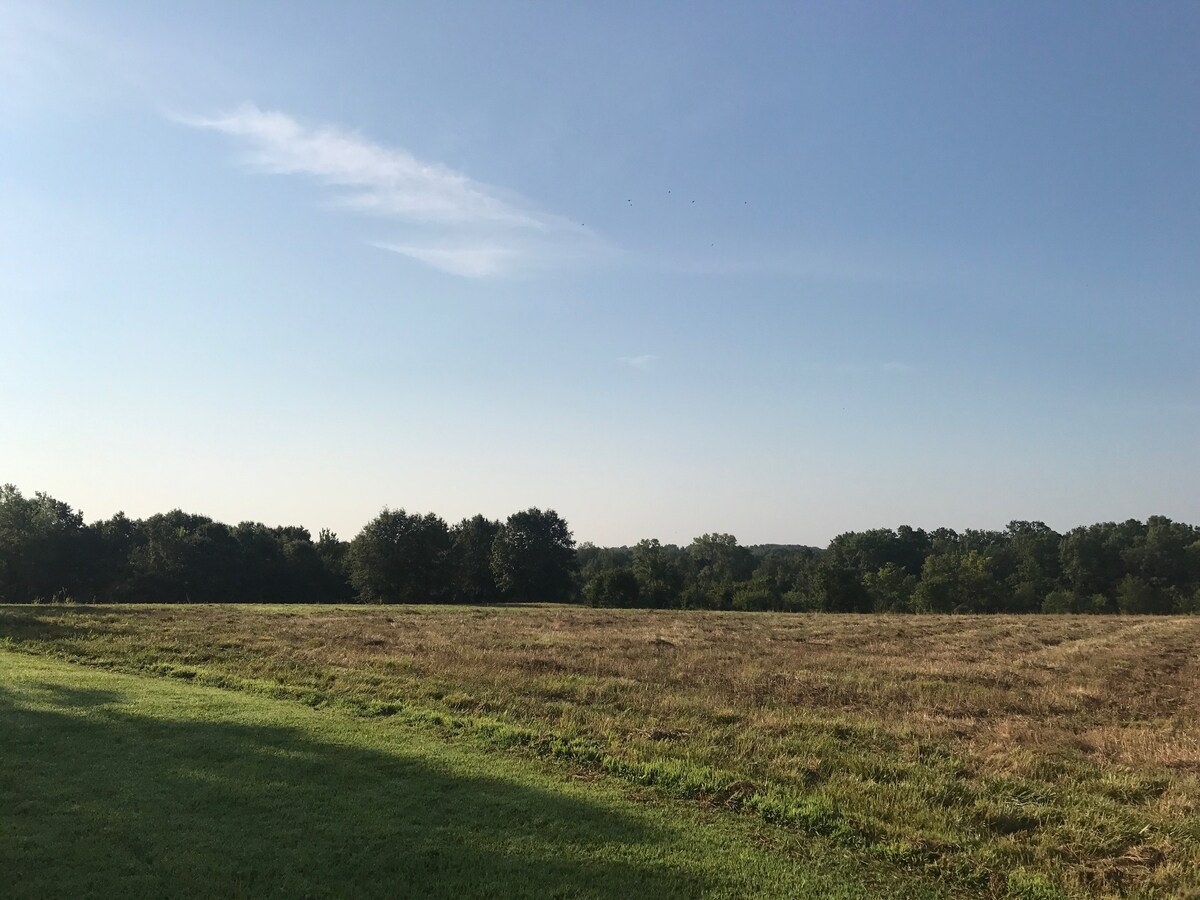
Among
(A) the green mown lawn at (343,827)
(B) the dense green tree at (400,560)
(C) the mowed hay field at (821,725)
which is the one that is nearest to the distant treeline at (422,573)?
(B) the dense green tree at (400,560)

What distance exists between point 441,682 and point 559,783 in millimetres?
8303

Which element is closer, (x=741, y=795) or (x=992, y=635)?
(x=741, y=795)

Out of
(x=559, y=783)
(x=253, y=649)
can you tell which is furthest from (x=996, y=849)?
(x=253, y=649)

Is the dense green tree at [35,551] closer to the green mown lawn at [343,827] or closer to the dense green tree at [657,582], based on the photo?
the dense green tree at [657,582]

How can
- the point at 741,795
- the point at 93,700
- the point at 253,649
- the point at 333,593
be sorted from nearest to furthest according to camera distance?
1. the point at 741,795
2. the point at 93,700
3. the point at 253,649
4. the point at 333,593

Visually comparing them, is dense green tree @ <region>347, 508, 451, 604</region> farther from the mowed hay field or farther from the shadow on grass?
the shadow on grass

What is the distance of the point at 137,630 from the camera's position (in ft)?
89.7

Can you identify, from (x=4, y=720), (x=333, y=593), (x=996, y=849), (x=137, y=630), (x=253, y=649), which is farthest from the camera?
(x=333, y=593)

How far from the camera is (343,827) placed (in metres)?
8.16

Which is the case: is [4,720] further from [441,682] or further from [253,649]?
[253,649]

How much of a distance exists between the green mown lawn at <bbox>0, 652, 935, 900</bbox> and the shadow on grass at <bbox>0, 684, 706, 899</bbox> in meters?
0.02

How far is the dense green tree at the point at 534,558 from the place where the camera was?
3696 inches

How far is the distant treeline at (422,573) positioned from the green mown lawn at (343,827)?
7389 centimetres

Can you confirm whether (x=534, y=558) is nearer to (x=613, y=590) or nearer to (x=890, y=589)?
(x=613, y=590)
